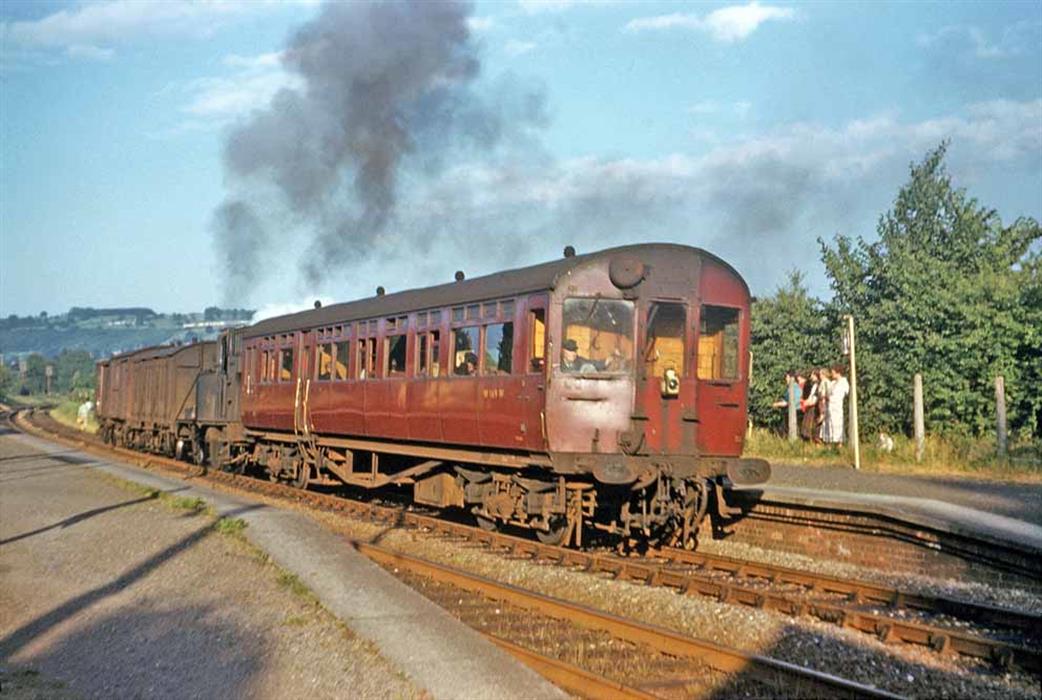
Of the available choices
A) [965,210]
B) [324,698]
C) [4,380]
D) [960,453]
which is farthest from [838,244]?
[4,380]

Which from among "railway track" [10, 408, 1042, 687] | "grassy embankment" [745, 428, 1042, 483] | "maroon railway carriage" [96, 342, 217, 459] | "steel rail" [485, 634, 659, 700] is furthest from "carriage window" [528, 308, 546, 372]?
"maroon railway carriage" [96, 342, 217, 459]

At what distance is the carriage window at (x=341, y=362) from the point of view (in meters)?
16.9

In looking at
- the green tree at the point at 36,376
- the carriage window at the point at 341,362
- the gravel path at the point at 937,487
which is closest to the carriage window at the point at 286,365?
the carriage window at the point at 341,362

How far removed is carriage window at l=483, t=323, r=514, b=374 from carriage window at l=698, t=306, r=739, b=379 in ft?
7.28

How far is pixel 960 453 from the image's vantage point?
18.8m

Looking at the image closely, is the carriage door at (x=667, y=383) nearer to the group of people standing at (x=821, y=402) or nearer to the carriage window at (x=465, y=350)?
the carriage window at (x=465, y=350)

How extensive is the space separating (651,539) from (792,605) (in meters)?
4.29

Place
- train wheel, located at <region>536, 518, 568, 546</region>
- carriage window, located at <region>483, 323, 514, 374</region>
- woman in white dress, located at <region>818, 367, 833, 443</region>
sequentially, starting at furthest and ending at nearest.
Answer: woman in white dress, located at <region>818, 367, 833, 443</region> → train wheel, located at <region>536, 518, 568, 546</region> → carriage window, located at <region>483, 323, 514, 374</region>

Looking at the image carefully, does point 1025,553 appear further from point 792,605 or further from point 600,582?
point 600,582

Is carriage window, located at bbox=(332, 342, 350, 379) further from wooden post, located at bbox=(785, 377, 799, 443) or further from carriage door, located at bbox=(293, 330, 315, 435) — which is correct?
wooden post, located at bbox=(785, 377, 799, 443)

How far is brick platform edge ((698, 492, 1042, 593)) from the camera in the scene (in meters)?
10.6

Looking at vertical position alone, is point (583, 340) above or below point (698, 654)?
above

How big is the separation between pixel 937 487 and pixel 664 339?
611cm

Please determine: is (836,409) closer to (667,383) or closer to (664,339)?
(664,339)
